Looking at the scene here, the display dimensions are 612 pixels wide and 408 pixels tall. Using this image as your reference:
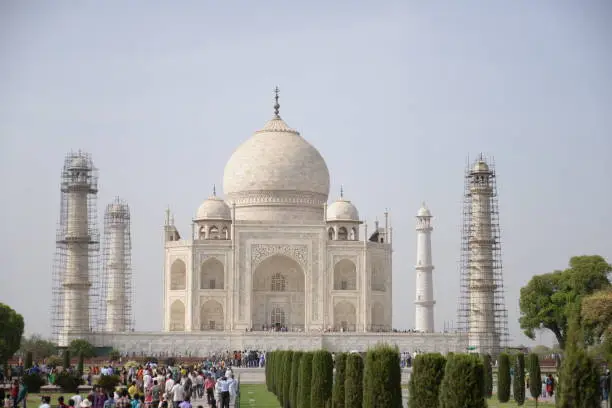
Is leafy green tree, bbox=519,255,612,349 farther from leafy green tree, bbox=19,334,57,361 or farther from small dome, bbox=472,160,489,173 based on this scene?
leafy green tree, bbox=19,334,57,361

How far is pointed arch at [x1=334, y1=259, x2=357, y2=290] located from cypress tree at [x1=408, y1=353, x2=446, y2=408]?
28815mm

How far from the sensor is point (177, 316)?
42.1 m

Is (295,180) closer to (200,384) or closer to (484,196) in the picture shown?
(484,196)

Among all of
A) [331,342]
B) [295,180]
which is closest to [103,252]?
[295,180]

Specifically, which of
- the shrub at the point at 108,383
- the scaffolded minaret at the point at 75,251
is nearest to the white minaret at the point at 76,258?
the scaffolded minaret at the point at 75,251

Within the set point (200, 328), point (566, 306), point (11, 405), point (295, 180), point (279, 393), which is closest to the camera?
point (11, 405)

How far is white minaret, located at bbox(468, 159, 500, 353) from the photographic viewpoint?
38.4 meters

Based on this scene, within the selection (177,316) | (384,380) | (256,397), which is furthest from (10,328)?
(384,380)

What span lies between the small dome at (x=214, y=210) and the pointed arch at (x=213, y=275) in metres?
1.78

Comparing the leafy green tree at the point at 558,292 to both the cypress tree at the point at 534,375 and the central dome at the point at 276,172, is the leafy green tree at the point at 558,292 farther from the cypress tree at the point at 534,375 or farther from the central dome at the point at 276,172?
the cypress tree at the point at 534,375

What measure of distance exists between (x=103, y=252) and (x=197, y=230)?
4109 millimetres

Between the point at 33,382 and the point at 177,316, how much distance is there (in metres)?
18.6

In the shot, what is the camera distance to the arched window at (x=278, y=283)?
42.8 metres

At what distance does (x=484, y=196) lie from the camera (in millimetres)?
39062
